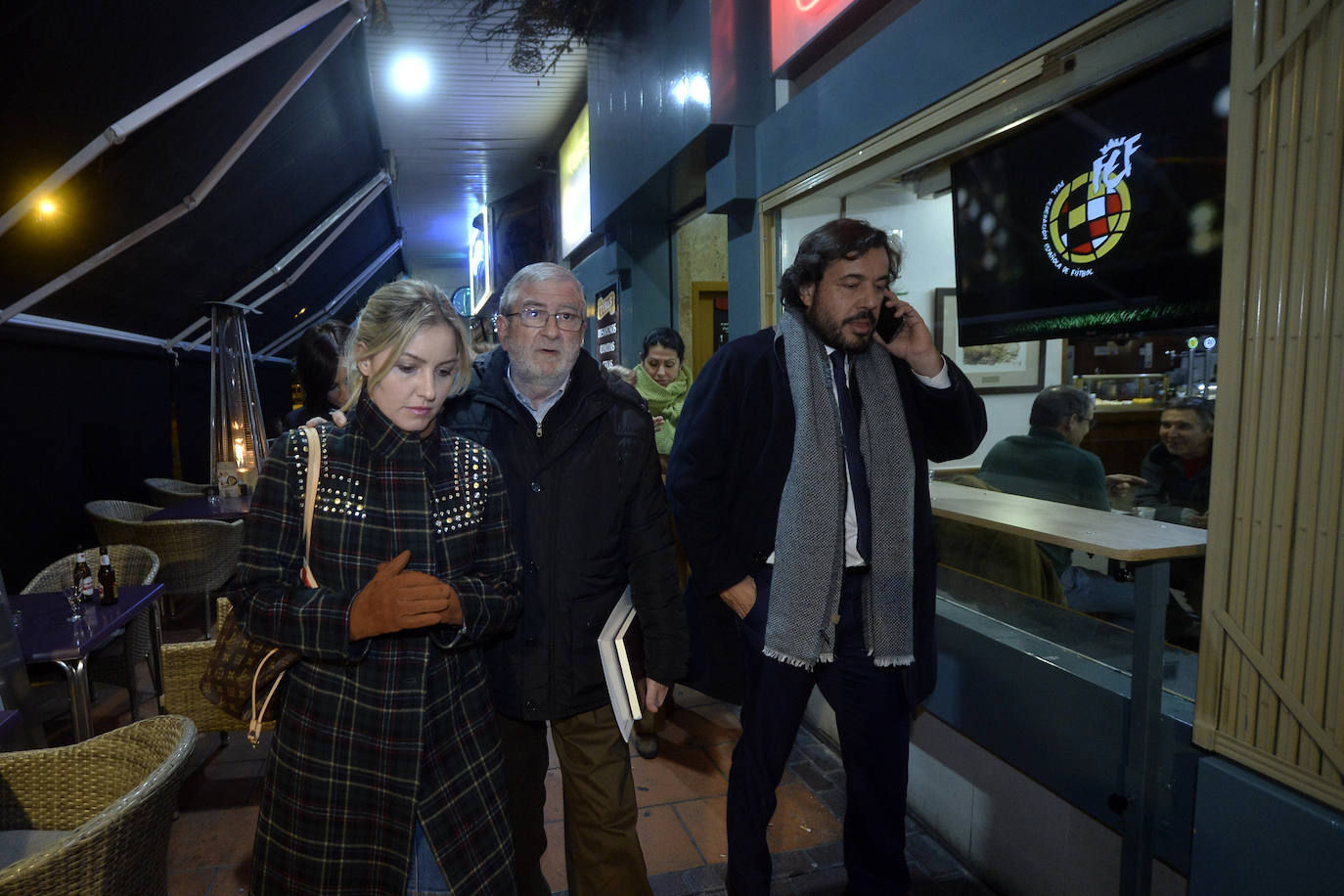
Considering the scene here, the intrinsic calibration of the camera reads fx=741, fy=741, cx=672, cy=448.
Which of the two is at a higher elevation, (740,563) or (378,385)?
(378,385)

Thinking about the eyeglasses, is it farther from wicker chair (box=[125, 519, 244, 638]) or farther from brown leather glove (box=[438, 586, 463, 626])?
wicker chair (box=[125, 519, 244, 638])

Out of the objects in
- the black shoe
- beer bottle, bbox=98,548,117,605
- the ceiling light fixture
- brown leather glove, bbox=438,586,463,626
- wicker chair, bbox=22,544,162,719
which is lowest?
the black shoe

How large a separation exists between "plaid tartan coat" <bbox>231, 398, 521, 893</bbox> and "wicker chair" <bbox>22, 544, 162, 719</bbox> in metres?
2.44

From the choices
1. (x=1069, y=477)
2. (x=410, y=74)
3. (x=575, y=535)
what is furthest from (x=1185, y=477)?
(x=410, y=74)

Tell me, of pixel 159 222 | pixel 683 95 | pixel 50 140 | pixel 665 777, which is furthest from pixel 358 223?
pixel 665 777

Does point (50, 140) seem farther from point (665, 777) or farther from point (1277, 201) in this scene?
point (1277, 201)

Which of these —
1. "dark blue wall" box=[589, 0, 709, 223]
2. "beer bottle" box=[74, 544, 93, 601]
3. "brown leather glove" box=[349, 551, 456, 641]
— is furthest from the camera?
"dark blue wall" box=[589, 0, 709, 223]

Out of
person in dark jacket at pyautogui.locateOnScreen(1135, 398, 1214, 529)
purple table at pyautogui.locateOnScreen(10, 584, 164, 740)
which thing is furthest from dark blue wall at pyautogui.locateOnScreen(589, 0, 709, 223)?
purple table at pyautogui.locateOnScreen(10, 584, 164, 740)

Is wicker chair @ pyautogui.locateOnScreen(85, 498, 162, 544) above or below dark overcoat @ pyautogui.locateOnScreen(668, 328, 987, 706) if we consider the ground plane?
below

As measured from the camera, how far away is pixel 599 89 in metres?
7.09

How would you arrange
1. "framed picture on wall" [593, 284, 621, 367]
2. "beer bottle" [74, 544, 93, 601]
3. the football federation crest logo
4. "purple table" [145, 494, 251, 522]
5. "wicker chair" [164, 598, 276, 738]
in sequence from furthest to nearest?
"framed picture on wall" [593, 284, 621, 367] → "purple table" [145, 494, 251, 522] → "beer bottle" [74, 544, 93, 601] → "wicker chair" [164, 598, 276, 738] → the football federation crest logo

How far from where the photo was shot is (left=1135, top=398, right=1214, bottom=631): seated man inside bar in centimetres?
195

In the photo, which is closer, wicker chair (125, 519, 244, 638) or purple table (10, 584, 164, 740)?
purple table (10, 584, 164, 740)

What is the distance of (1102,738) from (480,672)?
1.73m
